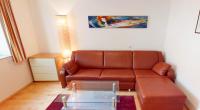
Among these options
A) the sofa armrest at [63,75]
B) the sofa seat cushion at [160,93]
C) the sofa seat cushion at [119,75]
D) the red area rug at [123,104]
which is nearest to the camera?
the sofa seat cushion at [160,93]

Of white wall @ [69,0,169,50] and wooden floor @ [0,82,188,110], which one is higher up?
white wall @ [69,0,169,50]

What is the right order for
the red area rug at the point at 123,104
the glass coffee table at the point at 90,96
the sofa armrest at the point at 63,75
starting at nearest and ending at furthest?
the glass coffee table at the point at 90,96
the red area rug at the point at 123,104
the sofa armrest at the point at 63,75

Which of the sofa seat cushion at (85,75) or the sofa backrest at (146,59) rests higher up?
the sofa backrest at (146,59)

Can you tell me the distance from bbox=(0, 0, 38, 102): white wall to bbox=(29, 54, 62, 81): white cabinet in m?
0.17

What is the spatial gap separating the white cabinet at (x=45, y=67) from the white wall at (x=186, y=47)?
273 centimetres

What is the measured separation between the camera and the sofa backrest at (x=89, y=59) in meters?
3.23

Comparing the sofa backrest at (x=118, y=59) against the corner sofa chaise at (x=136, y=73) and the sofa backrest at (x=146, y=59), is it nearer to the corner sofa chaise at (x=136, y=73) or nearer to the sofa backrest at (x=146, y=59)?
the corner sofa chaise at (x=136, y=73)

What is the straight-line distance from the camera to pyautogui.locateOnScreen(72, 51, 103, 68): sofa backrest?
3.23 metres

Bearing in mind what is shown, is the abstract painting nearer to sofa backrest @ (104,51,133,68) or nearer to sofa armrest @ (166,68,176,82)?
sofa backrest @ (104,51,133,68)

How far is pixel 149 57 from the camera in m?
3.10

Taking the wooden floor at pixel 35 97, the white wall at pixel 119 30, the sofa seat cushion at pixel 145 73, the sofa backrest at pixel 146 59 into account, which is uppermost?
the white wall at pixel 119 30

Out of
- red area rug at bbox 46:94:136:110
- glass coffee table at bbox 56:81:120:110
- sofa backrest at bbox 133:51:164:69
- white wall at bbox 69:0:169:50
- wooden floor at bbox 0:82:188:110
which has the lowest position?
red area rug at bbox 46:94:136:110

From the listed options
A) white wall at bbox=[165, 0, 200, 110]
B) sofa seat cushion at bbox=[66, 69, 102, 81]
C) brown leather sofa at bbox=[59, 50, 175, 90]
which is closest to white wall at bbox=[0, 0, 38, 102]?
brown leather sofa at bbox=[59, 50, 175, 90]

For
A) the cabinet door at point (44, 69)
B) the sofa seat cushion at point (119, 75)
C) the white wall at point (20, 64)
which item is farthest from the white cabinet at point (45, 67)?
the sofa seat cushion at point (119, 75)
